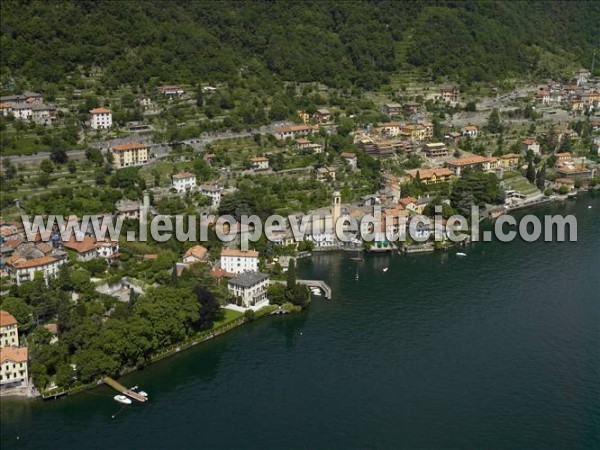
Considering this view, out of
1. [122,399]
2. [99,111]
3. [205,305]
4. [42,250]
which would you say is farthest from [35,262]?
[99,111]

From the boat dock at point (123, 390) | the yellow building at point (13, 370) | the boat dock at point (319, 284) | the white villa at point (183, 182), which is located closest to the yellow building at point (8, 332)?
the yellow building at point (13, 370)

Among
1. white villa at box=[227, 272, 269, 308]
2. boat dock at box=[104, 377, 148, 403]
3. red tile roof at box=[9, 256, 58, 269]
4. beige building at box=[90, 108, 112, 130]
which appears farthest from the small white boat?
beige building at box=[90, 108, 112, 130]

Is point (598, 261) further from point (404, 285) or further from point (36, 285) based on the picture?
point (36, 285)

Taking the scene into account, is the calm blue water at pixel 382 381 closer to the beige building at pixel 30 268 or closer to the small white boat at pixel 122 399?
the small white boat at pixel 122 399

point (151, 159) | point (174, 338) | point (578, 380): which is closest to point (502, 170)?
point (151, 159)

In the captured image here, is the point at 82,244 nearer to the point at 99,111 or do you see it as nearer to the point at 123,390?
the point at 123,390
